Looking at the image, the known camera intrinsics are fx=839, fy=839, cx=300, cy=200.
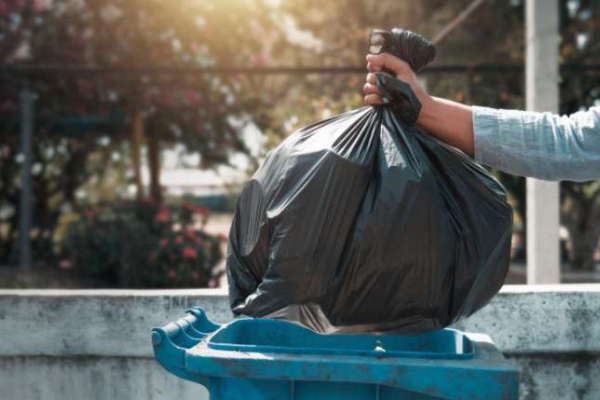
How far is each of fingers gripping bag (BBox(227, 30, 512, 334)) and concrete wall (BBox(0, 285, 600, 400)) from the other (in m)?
0.86

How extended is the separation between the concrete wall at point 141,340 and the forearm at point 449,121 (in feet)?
2.95

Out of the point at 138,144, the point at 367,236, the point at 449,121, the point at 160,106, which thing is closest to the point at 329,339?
the point at 367,236

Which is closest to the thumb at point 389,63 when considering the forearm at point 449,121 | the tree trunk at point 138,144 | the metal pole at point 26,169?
the forearm at point 449,121

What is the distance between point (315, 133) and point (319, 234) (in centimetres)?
32

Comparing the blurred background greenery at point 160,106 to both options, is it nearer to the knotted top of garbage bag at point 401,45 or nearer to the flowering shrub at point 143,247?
the flowering shrub at point 143,247

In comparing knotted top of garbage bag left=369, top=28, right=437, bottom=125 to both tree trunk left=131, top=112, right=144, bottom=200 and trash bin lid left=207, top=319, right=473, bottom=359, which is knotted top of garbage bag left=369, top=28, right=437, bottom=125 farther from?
tree trunk left=131, top=112, right=144, bottom=200

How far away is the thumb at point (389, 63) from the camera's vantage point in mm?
2289

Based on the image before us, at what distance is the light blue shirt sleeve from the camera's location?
2189 millimetres

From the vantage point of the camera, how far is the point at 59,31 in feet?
31.3

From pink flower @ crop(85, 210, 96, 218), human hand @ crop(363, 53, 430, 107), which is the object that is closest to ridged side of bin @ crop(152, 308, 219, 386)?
human hand @ crop(363, 53, 430, 107)

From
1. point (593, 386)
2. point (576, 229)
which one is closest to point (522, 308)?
point (593, 386)

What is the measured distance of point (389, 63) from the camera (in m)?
2.29

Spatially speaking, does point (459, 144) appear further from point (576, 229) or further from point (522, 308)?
point (576, 229)

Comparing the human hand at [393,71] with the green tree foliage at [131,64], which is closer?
the human hand at [393,71]
